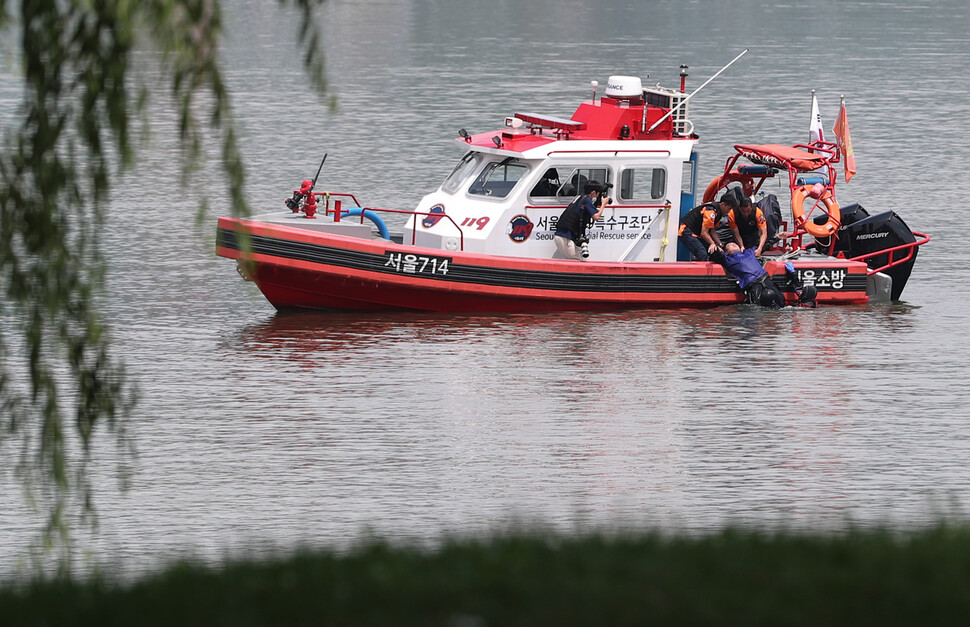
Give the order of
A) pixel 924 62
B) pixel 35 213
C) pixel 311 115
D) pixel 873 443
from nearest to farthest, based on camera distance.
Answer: pixel 35 213 < pixel 873 443 < pixel 311 115 < pixel 924 62

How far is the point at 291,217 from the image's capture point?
20.5 m

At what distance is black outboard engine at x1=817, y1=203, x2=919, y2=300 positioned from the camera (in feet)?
72.9

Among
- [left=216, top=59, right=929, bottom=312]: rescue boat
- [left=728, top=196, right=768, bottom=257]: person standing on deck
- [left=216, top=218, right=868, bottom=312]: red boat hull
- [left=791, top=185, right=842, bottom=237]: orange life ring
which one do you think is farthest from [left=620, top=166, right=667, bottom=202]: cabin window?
[left=791, top=185, right=842, bottom=237]: orange life ring

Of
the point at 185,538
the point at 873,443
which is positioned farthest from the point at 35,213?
the point at 873,443

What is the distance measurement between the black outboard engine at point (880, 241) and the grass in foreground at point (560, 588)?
15.0m

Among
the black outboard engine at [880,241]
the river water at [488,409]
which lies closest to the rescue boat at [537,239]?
the river water at [488,409]

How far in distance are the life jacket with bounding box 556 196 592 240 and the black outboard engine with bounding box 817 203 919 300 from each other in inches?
170

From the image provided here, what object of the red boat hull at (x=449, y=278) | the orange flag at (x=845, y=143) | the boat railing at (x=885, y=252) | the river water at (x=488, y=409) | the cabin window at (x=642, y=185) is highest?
the orange flag at (x=845, y=143)

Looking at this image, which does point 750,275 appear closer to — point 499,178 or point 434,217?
point 499,178

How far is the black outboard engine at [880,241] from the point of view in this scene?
22.2 meters

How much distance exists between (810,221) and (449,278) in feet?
19.4

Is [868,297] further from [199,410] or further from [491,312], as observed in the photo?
[199,410]

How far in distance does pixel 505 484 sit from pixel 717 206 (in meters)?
8.35

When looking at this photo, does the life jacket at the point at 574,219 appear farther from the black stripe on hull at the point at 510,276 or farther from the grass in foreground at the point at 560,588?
the grass in foreground at the point at 560,588
